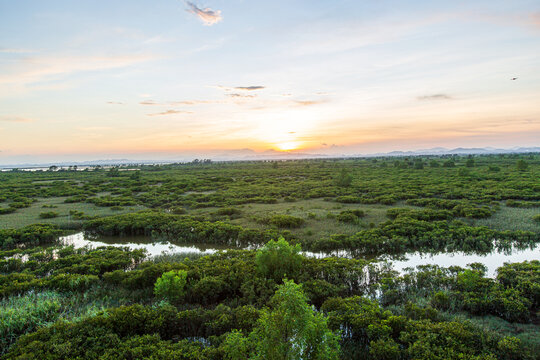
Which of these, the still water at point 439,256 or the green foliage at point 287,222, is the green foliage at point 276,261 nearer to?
the still water at point 439,256

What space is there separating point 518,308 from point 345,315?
609 centimetres

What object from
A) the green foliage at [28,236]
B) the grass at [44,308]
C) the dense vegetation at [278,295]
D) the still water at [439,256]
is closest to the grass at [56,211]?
the dense vegetation at [278,295]

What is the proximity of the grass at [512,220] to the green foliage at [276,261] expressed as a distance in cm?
1816

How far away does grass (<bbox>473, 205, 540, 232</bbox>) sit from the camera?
1945 cm

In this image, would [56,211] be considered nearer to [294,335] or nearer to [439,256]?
[294,335]

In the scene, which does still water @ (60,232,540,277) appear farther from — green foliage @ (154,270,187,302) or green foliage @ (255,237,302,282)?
green foliage @ (154,270,187,302)

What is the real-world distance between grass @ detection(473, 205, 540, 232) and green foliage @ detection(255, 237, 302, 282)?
18163 mm

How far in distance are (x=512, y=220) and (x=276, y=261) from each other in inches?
864

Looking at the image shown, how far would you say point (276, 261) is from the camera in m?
11.9

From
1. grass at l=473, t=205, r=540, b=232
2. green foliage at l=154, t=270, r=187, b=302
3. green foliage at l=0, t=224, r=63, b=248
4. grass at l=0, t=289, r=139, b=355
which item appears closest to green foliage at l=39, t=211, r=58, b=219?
green foliage at l=0, t=224, r=63, b=248

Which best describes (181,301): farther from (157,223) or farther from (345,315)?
(157,223)

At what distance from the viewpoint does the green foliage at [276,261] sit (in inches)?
464

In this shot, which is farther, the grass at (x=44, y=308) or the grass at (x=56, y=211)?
the grass at (x=56, y=211)

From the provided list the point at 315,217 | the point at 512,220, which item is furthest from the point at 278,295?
the point at 512,220
